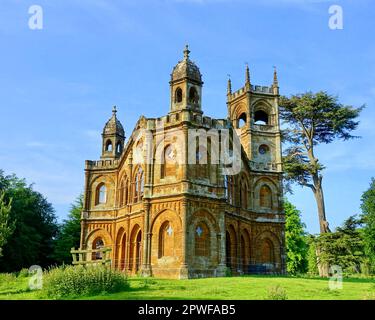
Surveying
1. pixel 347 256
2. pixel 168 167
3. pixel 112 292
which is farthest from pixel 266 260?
pixel 112 292

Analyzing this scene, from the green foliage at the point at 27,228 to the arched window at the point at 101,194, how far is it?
750cm

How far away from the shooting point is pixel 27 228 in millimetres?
42781

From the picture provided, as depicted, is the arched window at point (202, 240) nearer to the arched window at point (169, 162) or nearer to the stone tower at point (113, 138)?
the arched window at point (169, 162)

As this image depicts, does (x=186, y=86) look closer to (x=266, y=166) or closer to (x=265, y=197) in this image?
(x=266, y=166)

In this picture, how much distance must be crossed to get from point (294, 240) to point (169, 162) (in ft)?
107

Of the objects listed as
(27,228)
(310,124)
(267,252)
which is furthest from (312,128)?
(27,228)

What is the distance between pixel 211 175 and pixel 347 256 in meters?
18.0

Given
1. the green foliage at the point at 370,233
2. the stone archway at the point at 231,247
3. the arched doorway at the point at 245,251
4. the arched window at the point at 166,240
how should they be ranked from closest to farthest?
the arched window at the point at 166,240 < the stone archway at the point at 231,247 < the arched doorway at the point at 245,251 < the green foliage at the point at 370,233

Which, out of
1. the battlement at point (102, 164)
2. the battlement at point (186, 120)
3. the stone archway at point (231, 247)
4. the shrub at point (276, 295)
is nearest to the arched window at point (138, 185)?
the battlement at point (186, 120)

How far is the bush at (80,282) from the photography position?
58.9 feet

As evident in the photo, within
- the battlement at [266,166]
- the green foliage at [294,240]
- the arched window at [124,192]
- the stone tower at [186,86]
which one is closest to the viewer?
the stone tower at [186,86]

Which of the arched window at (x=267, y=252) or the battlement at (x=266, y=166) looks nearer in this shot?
the arched window at (x=267, y=252)

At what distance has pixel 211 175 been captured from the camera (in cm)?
2914
